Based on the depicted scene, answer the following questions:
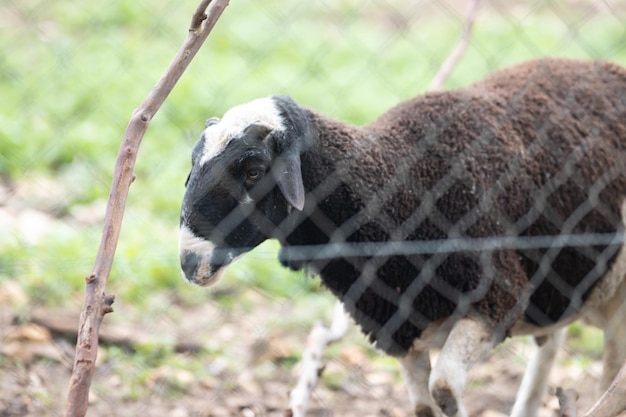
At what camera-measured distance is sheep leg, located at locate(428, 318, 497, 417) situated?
271cm

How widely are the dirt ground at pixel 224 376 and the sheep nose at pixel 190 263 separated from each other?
900mm

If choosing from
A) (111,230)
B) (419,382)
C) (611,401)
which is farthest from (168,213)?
(111,230)

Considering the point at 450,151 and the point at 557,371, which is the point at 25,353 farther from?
the point at 557,371

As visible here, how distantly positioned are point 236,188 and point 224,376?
4.37 ft

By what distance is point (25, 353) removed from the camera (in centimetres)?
340

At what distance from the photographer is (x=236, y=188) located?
2.48m

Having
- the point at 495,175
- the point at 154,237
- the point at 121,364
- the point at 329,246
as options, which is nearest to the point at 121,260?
the point at 154,237

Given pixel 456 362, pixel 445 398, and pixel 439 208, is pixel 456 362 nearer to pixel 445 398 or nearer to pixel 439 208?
pixel 445 398

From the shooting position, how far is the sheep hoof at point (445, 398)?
8.90 ft

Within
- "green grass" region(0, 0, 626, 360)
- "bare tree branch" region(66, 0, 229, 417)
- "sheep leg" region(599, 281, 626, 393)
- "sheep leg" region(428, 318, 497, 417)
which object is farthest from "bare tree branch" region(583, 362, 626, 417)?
"green grass" region(0, 0, 626, 360)

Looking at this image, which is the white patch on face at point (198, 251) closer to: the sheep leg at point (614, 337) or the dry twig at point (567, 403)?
the dry twig at point (567, 403)

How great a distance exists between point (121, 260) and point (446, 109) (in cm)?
183

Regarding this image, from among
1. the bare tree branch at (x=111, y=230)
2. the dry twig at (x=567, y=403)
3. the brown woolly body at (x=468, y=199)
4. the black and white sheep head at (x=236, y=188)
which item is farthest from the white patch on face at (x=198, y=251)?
the dry twig at (x=567, y=403)

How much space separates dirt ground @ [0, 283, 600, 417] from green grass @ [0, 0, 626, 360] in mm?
261
